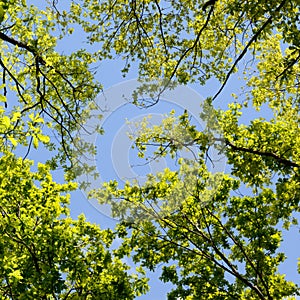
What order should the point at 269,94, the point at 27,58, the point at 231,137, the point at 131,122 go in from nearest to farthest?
1. the point at 131,122
2. the point at 27,58
3. the point at 231,137
4. the point at 269,94

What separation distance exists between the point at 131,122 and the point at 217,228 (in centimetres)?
664

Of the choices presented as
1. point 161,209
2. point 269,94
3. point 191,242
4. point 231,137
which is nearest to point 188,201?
point 191,242

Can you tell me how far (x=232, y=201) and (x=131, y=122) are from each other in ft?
21.0

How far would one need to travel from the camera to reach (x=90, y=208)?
7.22 meters

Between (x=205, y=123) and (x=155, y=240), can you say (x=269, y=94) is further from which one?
(x=205, y=123)

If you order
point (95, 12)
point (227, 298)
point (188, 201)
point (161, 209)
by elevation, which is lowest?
point (227, 298)

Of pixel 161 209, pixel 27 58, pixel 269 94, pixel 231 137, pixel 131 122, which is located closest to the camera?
pixel 131 122

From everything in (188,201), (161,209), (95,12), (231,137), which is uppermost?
(95,12)

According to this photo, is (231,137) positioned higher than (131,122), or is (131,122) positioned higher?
(231,137)

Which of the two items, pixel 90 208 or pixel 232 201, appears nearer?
pixel 90 208

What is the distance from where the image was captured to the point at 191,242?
40.2ft

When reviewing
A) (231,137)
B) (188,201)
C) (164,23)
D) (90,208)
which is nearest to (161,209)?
(90,208)

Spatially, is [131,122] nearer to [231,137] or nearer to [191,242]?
[231,137]

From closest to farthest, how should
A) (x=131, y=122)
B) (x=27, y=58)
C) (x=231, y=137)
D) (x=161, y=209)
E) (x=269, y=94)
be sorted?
1. (x=131, y=122)
2. (x=161, y=209)
3. (x=27, y=58)
4. (x=231, y=137)
5. (x=269, y=94)
